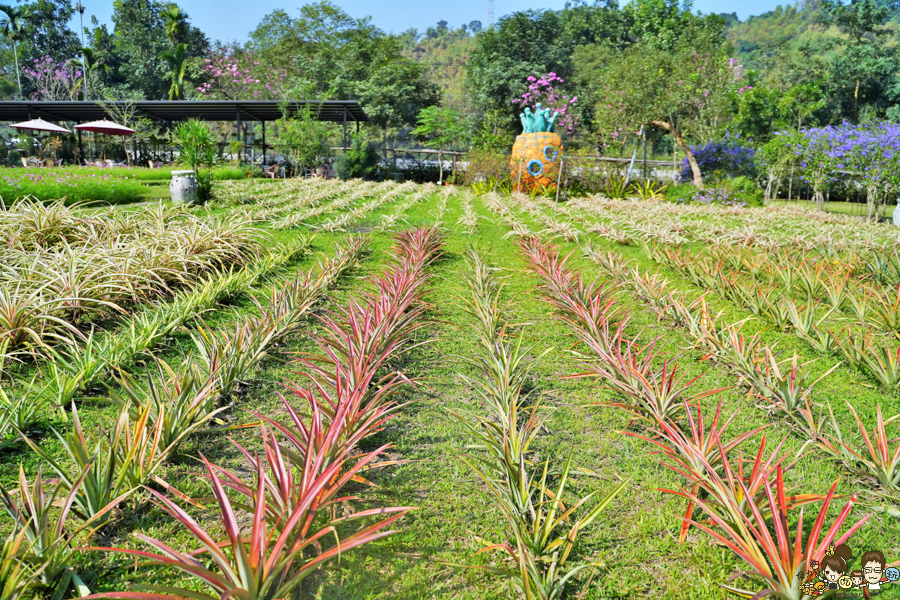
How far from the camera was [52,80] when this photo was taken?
3219 centimetres

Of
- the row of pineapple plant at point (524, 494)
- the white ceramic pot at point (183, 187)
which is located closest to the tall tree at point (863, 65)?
the white ceramic pot at point (183, 187)

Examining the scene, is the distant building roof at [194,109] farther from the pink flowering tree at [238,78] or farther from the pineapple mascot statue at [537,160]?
the pink flowering tree at [238,78]

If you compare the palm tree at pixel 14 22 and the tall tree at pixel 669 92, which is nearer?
the tall tree at pixel 669 92

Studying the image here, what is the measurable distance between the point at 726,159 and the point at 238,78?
90.0 ft

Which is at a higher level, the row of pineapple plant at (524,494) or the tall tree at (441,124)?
the tall tree at (441,124)

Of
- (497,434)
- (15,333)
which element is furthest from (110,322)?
(497,434)

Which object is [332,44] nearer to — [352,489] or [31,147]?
[31,147]

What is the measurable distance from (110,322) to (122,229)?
6.53 feet

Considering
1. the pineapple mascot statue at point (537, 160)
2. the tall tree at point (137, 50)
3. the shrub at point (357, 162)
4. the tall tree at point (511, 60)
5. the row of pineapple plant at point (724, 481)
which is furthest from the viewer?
the tall tree at point (137, 50)

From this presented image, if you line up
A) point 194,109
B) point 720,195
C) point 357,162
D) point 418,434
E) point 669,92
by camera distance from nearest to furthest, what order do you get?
point 418,434, point 720,195, point 669,92, point 357,162, point 194,109

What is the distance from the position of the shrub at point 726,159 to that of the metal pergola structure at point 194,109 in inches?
456

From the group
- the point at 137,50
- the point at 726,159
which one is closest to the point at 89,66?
the point at 137,50

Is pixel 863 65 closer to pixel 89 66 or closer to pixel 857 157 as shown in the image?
pixel 857 157

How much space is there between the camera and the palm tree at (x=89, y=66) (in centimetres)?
2931
